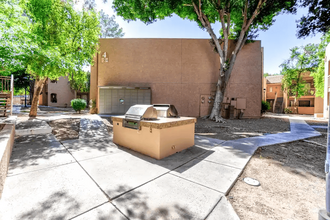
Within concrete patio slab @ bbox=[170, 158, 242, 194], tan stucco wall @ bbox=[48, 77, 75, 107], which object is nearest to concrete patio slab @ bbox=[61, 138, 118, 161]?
concrete patio slab @ bbox=[170, 158, 242, 194]

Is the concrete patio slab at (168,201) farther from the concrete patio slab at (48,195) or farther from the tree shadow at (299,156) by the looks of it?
the tree shadow at (299,156)

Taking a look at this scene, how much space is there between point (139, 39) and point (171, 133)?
42.3ft

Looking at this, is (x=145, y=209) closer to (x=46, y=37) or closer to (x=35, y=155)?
(x=35, y=155)

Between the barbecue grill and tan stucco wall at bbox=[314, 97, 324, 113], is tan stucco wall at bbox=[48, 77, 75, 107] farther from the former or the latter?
tan stucco wall at bbox=[314, 97, 324, 113]

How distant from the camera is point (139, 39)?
46.6ft

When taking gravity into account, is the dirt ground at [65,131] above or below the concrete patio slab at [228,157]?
above

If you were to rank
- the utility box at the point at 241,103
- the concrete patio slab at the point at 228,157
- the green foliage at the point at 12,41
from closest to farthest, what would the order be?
the concrete patio slab at the point at 228,157, the green foliage at the point at 12,41, the utility box at the point at 241,103

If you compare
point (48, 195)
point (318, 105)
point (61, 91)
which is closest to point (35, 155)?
point (48, 195)

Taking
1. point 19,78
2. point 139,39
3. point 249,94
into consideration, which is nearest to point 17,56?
point 139,39

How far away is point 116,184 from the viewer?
253 cm

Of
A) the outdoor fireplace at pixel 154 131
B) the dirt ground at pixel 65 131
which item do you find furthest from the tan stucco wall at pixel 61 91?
the outdoor fireplace at pixel 154 131

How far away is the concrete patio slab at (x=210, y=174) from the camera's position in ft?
8.61

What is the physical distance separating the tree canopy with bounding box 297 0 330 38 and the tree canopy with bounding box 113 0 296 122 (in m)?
1.03

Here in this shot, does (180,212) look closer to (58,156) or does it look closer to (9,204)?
(9,204)
